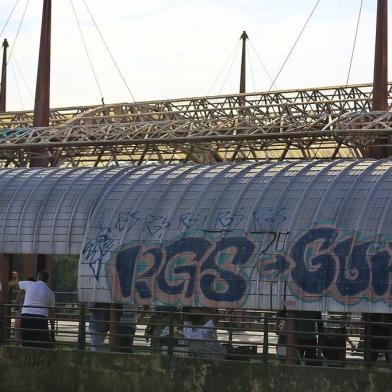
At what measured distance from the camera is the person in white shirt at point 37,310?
23312 mm

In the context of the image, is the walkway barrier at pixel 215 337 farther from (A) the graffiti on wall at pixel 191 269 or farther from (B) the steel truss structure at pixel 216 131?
(B) the steel truss structure at pixel 216 131

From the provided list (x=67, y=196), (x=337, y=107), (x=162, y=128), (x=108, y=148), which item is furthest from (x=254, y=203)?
(x=337, y=107)

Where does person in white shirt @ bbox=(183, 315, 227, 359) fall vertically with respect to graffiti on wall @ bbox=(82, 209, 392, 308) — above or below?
below

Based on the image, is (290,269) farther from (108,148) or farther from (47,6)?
(47,6)

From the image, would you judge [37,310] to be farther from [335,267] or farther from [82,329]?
[335,267]

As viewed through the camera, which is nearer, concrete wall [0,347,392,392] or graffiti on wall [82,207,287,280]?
concrete wall [0,347,392,392]

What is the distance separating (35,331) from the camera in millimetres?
23828

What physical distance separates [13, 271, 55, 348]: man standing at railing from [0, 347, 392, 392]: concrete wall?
0.30 m

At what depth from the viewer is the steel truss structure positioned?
32500 millimetres

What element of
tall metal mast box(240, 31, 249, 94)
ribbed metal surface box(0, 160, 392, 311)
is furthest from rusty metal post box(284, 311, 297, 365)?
tall metal mast box(240, 31, 249, 94)

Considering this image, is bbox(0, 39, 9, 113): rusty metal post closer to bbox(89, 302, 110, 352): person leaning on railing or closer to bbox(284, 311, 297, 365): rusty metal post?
bbox(89, 302, 110, 352): person leaning on railing

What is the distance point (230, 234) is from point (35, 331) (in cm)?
433

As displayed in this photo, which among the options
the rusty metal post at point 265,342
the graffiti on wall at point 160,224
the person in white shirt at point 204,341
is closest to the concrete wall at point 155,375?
the rusty metal post at point 265,342

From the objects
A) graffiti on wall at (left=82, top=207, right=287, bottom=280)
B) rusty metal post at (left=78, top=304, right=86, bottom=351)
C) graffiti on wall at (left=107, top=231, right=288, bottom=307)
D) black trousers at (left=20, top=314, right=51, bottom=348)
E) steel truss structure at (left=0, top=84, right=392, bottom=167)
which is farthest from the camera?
steel truss structure at (left=0, top=84, right=392, bottom=167)
